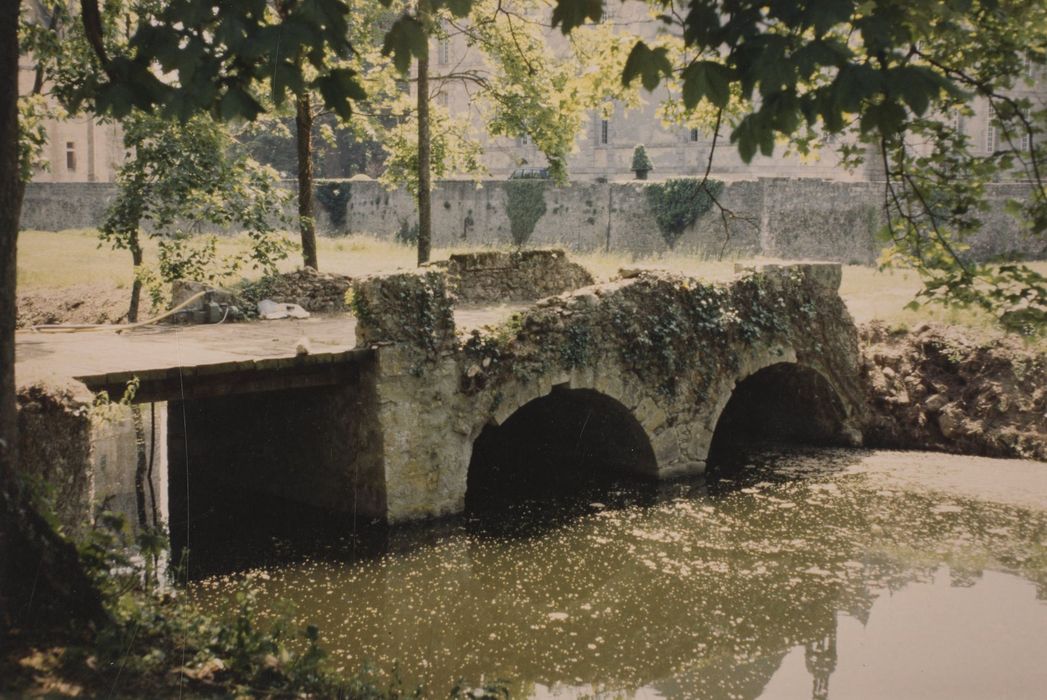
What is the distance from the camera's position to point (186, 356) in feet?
36.9

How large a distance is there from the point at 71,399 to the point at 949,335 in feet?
44.6

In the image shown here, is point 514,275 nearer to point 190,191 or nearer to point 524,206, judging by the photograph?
point 190,191

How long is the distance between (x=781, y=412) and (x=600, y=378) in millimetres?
5302

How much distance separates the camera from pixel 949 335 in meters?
17.0

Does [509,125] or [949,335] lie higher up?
[509,125]

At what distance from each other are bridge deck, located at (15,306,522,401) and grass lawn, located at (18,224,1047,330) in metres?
2.61

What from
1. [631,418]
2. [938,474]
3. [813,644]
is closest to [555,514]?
[631,418]

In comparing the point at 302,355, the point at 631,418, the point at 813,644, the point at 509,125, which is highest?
the point at 509,125

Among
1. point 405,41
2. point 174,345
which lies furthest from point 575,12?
point 174,345

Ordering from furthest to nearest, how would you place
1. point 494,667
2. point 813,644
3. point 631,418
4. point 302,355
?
point 631,418 < point 302,355 < point 813,644 < point 494,667

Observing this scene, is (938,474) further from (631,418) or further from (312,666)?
(312,666)

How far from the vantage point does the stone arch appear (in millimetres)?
16719

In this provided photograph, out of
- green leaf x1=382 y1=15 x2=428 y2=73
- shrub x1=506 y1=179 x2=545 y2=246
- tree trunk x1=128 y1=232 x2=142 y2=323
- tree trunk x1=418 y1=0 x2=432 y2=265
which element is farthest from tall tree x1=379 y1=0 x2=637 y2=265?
shrub x1=506 y1=179 x2=545 y2=246

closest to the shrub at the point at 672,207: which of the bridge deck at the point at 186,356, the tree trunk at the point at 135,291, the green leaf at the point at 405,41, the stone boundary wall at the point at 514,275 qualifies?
the stone boundary wall at the point at 514,275
